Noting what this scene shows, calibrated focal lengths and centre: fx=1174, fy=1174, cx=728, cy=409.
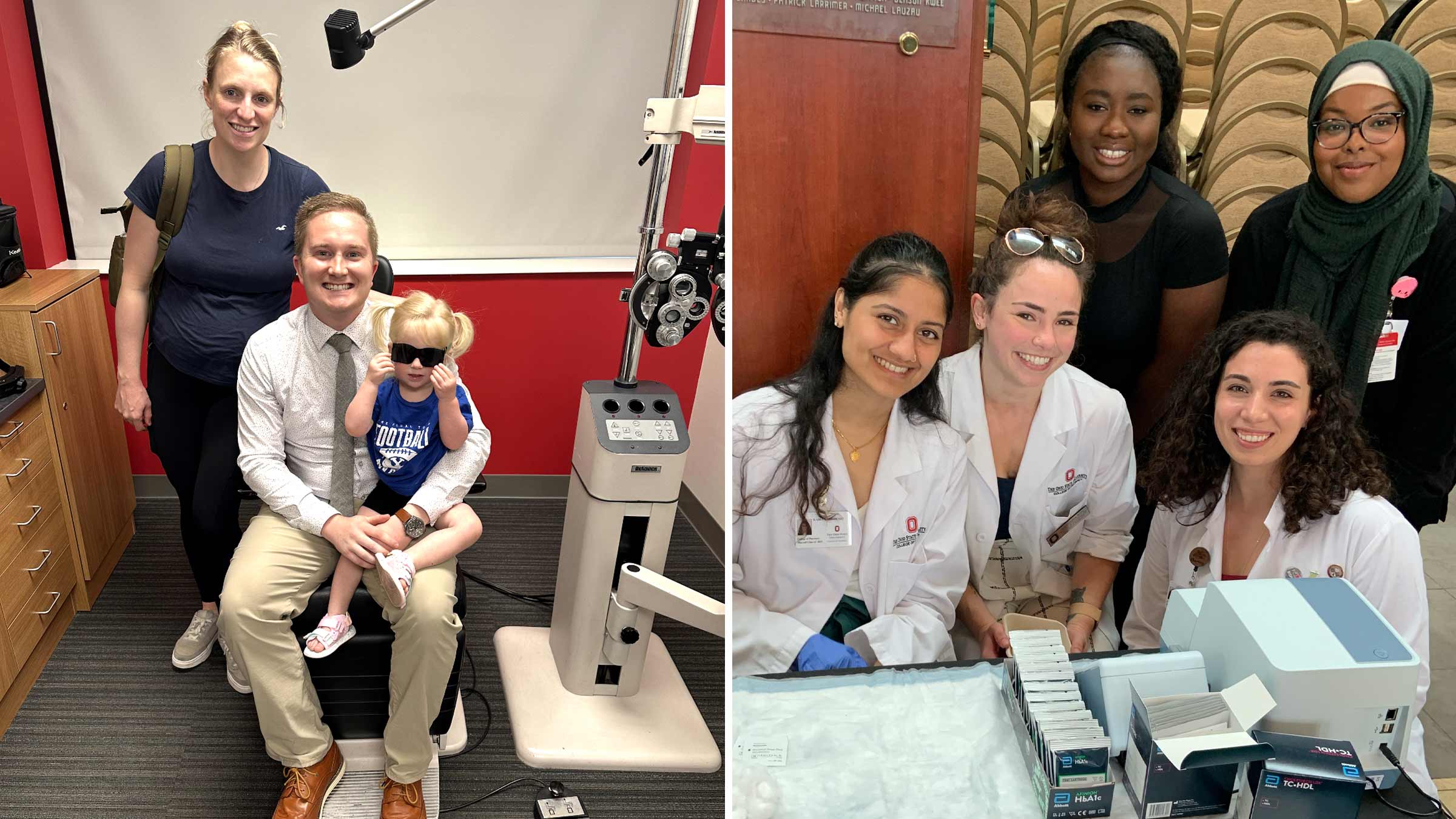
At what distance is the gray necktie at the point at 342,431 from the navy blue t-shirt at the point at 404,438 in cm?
5

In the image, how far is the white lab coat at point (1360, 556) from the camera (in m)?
2.03

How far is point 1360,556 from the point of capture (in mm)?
2059

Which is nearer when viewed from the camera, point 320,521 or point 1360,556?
point 1360,556

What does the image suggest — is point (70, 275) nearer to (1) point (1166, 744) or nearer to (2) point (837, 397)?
(2) point (837, 397)

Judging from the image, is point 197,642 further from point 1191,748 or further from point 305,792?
point 1191,748

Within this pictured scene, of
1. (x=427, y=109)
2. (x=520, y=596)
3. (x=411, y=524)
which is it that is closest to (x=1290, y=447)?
(x=411, y=524)

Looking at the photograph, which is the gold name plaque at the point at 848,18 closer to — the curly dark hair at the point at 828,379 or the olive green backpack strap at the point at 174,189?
the curly dark hair at the point at 828,379

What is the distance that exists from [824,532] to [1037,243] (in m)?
0.65

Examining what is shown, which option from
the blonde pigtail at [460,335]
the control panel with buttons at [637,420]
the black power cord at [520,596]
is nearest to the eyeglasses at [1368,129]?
the control panel with buttons at [637,420]

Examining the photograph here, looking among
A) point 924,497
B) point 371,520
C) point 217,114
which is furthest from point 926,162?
point 217,114

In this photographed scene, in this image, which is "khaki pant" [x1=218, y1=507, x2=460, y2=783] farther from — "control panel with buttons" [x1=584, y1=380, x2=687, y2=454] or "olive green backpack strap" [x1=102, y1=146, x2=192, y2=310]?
"olive green backpack strap" [x1=102, y1=146, x2=192, y2=310]

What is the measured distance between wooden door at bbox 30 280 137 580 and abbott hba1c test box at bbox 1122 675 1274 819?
2.87 metres

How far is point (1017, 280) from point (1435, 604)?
5.99ft

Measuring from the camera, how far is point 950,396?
2.21 meters
